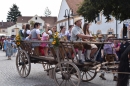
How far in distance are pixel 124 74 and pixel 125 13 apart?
19374 mm

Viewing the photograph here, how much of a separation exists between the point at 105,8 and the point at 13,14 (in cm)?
9446

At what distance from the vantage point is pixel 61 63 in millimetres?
7121

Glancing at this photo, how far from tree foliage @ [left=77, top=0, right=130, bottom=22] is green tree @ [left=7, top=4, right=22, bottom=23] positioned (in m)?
90.2

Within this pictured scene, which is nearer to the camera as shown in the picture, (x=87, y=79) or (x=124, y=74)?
(x=124, y=74)

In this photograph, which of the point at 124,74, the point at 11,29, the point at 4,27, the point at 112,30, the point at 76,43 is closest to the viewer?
the point at 124,74

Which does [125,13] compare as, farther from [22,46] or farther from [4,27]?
[4,27]

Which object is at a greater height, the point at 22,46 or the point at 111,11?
the point at 111,11

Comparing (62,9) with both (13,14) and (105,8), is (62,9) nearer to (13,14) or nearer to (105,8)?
(105,8)

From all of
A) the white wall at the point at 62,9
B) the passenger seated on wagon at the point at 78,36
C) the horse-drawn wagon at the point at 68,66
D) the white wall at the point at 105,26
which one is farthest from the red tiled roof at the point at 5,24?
the passenger seated on wagon at the point at 78,36

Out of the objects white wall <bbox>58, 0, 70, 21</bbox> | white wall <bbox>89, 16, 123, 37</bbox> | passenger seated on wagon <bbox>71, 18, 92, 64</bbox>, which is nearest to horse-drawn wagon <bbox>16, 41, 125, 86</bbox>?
passenger seated on wagon <bbox>71, 18, 92, 64</bbox>

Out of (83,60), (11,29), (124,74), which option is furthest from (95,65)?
(11,29)

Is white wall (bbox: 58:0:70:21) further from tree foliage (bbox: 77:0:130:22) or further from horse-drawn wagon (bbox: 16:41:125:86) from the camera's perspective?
horse-drawn wagon (bbox: 16:41:125:86)

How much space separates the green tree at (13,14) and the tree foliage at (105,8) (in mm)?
90176

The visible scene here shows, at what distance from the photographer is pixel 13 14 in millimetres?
114312
